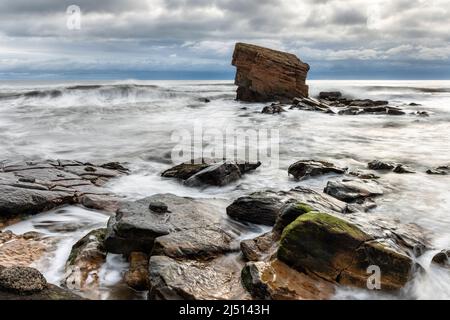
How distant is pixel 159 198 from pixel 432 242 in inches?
187

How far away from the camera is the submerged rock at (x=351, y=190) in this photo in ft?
27.6

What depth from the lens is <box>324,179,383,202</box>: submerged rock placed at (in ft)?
27.6

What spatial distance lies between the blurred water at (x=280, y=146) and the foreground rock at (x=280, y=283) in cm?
28

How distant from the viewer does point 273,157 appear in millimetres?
13852

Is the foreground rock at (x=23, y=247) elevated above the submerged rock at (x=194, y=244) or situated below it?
below

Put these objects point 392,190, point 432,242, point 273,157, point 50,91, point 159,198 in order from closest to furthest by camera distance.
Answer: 1. point 432,242
2. point 159,198
3. point 392,190
4. point 273,157
5. point 50,91

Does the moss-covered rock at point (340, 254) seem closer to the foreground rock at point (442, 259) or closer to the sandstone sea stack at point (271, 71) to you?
the foreground rock at point (442, 259)

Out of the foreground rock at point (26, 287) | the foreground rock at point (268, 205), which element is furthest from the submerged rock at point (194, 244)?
the foreground rock at point (26, 287)

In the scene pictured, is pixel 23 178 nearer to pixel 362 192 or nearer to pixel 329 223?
pixel 329 223

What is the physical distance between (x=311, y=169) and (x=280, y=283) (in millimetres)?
6248

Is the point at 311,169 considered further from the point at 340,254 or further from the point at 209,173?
the point at 340,254

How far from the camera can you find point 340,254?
200 inches

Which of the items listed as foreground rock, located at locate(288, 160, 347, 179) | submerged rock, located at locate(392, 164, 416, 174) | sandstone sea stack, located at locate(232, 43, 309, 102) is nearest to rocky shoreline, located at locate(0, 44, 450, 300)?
foreground rock, located at locate(288, 160, 347, 179)
